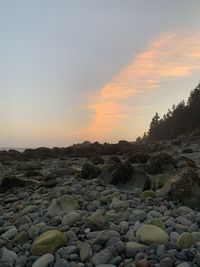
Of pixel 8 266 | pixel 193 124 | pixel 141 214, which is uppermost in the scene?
pixel 193 124

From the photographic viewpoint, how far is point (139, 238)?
6.21 m

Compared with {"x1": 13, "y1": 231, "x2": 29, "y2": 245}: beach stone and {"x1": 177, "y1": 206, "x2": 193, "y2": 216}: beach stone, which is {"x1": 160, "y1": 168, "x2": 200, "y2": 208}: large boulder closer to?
{"x1": 177, "y1": 206, "x2": 193, "y2": 216}: beach stone

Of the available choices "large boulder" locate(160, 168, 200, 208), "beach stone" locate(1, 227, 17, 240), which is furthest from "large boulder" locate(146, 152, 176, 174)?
"beach stone" locate(1, 227, 17, 240)

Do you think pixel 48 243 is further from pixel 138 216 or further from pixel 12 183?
pixel 12 183

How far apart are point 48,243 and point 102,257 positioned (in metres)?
0.94

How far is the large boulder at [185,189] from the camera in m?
8.13

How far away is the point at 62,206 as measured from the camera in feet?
27.3

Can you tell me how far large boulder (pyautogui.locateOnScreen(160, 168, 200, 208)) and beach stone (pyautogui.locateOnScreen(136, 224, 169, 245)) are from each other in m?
1.87

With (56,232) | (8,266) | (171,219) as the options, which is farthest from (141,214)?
(8,266)

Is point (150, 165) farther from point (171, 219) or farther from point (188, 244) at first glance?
point (188, 244)

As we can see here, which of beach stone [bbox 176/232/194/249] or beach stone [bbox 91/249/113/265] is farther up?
beach stone [bbox 176/232/194/249]

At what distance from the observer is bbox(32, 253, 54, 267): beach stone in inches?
224

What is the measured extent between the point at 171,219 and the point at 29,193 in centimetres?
506

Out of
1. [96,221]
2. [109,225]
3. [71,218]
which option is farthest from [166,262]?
[71,218]
